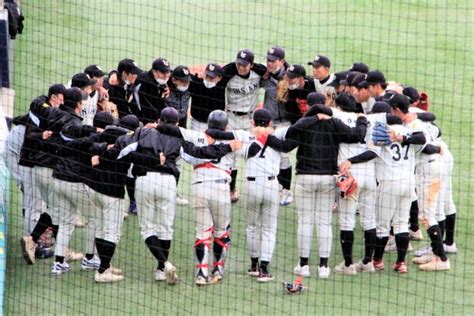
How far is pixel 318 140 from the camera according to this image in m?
11.1

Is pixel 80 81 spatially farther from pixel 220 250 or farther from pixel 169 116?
pixel 220 250

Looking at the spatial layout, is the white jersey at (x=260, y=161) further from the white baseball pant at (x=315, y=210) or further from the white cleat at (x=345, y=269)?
the white cleat at (x=345, y=269)

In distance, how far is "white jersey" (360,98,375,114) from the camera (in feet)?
39.5

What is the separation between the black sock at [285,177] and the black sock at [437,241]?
187 centimetres

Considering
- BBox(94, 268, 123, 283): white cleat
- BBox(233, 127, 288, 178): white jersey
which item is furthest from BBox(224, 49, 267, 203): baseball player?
BBox(94, 268, 123, 283): white cleat

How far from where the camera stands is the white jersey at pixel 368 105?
12031mm

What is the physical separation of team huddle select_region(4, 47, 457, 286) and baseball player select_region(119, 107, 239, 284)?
0.4 inches

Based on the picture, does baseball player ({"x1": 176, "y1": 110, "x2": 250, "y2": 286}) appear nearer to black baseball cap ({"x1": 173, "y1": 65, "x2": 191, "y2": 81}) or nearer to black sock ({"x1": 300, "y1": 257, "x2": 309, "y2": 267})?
black sock ({"x1": 300, "y1": 257, "x2": 309, "y2": 267})

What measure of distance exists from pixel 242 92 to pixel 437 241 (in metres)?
2.67

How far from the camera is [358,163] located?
11203 mm

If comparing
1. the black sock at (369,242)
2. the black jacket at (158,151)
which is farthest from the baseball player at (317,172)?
the black jacket at (158,151)

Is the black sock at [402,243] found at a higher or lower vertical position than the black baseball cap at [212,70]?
lower

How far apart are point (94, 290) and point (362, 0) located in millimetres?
7256

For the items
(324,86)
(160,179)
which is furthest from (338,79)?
(160,179)
